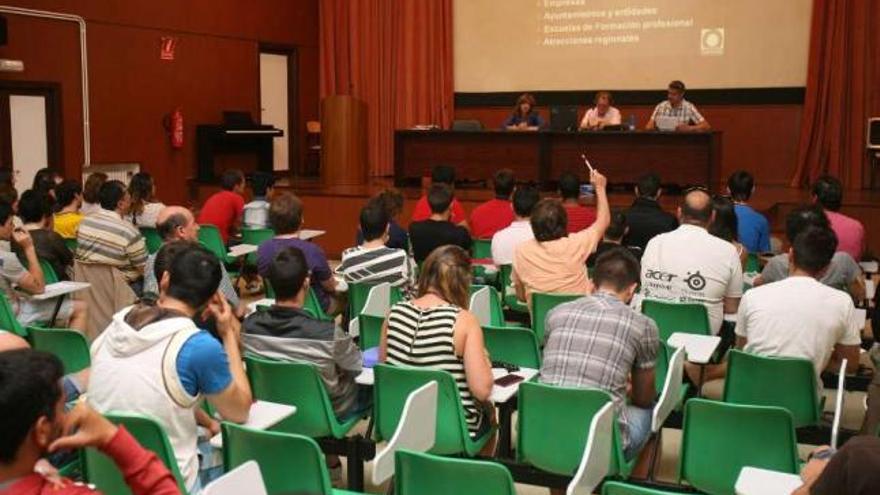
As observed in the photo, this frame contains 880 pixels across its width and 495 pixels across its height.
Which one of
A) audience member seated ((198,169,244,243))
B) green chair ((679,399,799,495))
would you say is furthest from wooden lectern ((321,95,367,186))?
green chair ((679,399,799,495))

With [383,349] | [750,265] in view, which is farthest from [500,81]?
[383,349]

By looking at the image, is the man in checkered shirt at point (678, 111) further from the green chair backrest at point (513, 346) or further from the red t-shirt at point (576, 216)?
the green chair backrest at point (513, 346)

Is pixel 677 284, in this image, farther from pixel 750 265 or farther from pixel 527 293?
pixel 750 265

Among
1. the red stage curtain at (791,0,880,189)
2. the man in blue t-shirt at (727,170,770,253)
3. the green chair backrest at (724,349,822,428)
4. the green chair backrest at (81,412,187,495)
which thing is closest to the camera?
the green chair backrest at (81,412,187,495)

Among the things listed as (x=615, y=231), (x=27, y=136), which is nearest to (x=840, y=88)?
(x=615, y=231)

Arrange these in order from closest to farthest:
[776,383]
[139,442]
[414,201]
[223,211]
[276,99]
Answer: [139,442] < [776,383] < [223,211] < [414,201] < [276,99]

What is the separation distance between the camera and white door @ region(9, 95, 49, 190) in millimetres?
9883

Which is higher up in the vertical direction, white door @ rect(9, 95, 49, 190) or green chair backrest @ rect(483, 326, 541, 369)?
white door @ rect(9, 95, 49, 190)

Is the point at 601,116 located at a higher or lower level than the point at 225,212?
higher

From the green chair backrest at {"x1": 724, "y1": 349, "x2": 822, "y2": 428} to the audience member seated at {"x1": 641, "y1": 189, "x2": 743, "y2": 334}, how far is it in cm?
92

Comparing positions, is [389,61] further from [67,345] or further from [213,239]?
[67,345]

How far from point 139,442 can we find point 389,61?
1105 centimetres

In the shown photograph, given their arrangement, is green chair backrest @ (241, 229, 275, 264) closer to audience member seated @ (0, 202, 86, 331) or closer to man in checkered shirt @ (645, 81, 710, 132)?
audience member seated @ (0, 202, 86, 331)

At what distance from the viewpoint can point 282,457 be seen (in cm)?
252
